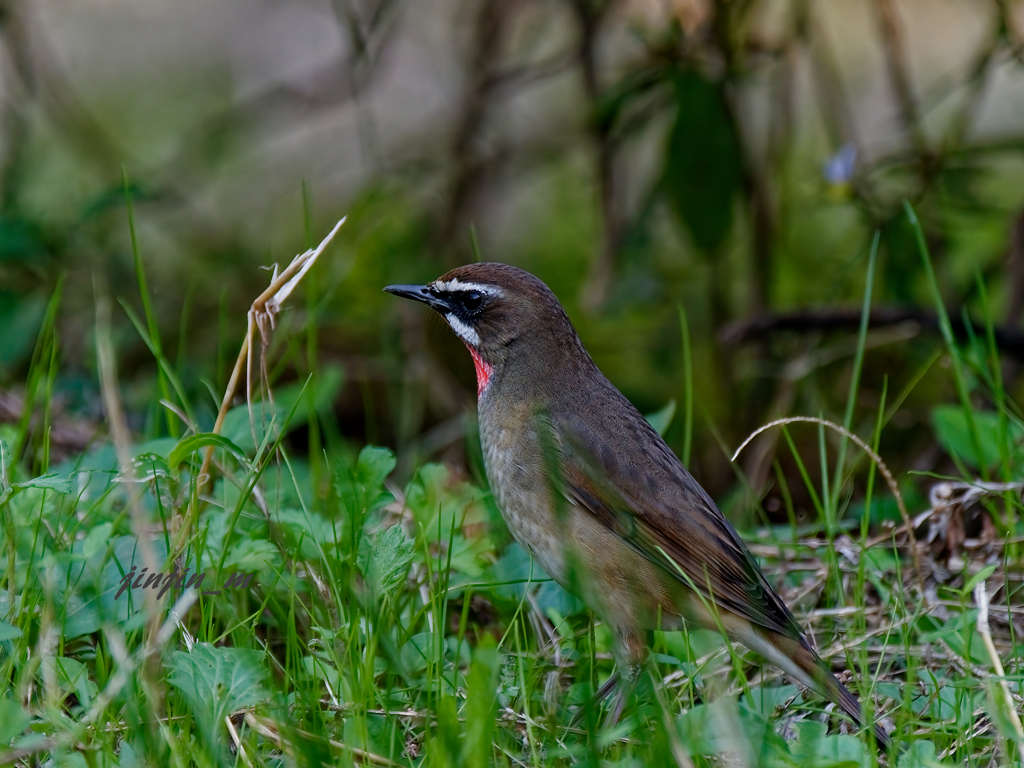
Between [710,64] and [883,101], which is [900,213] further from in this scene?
[883,101]

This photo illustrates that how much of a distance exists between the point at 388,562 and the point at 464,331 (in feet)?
4.86

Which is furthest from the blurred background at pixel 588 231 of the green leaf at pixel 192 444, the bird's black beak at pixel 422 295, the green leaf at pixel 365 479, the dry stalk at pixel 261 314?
the green leaf at pixel 192 444

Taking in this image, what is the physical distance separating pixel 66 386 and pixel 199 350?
123cm

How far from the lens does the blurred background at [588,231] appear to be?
18.4 feet

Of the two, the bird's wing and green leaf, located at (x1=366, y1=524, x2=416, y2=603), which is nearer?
green leaf, located at (x1=366, y1=524, x2=416, y2=603)

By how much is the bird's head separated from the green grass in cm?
Result: 53

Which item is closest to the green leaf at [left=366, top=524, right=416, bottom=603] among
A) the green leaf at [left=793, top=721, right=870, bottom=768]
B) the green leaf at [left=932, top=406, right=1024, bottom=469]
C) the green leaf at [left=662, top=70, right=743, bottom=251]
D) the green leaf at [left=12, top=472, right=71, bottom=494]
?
the green leaf at [left=12, top=472, right=71, bottom=494]

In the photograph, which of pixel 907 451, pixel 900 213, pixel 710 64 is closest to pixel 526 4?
pixel 710 64

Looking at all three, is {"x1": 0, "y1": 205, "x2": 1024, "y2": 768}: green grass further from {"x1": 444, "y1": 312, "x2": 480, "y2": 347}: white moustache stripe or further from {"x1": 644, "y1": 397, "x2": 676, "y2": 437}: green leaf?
{"x1": 444, "y1": 312, "x2": 480, "y2": 347}: white moustache stripe

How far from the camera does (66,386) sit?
5.93 m

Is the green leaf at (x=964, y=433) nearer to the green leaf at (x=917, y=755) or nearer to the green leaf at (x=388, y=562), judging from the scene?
the green leaf at (x=917, y=755)

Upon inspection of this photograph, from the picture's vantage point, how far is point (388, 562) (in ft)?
10.8

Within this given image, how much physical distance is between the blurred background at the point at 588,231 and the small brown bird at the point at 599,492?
0.51m

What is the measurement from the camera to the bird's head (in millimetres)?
4500
